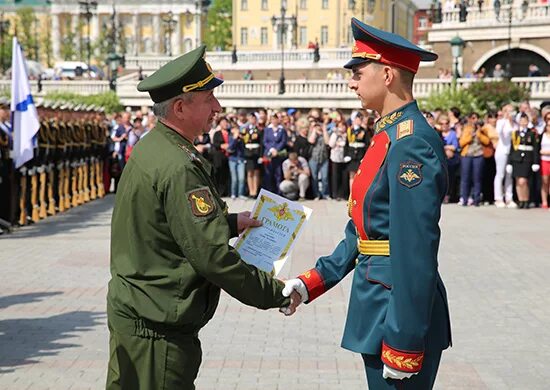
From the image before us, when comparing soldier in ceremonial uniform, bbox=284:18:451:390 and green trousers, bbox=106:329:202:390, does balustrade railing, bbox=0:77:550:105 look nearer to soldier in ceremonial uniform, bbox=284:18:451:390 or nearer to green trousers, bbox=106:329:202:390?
soldier in ceremonial uniform, bbox=284:18:451:390

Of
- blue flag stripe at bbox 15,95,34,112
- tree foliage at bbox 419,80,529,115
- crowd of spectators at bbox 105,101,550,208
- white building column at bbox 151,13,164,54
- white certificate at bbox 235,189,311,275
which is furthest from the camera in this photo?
white building column at bbox 151,13,164,54

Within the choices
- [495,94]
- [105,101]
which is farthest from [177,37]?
[495,94]

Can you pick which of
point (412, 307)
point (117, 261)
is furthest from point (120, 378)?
point (412, 307)

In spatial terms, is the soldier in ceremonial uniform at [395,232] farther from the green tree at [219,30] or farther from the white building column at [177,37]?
the white building column at [177,37]

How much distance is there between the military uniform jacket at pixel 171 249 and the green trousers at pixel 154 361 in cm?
4

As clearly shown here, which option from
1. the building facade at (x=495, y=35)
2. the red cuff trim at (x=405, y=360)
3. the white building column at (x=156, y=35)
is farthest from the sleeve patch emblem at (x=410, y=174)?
the white building column at (x=156, y=35)

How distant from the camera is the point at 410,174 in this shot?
14.3ft

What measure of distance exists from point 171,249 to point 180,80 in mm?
710

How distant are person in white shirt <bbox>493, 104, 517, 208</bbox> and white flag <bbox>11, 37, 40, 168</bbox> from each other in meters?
9.61

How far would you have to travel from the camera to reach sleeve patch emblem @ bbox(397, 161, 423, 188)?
433 cm

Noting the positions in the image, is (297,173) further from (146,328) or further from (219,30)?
(219,30)

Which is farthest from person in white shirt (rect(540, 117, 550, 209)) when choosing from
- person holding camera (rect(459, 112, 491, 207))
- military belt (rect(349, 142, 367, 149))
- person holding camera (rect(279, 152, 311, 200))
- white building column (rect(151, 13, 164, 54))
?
white building column (rect(151, 13, 164, 54))

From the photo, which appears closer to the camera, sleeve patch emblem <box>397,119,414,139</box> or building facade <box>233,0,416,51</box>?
sleeve patch emblem <box>397,119,414,139</box>

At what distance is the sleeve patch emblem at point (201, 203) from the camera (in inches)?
170
